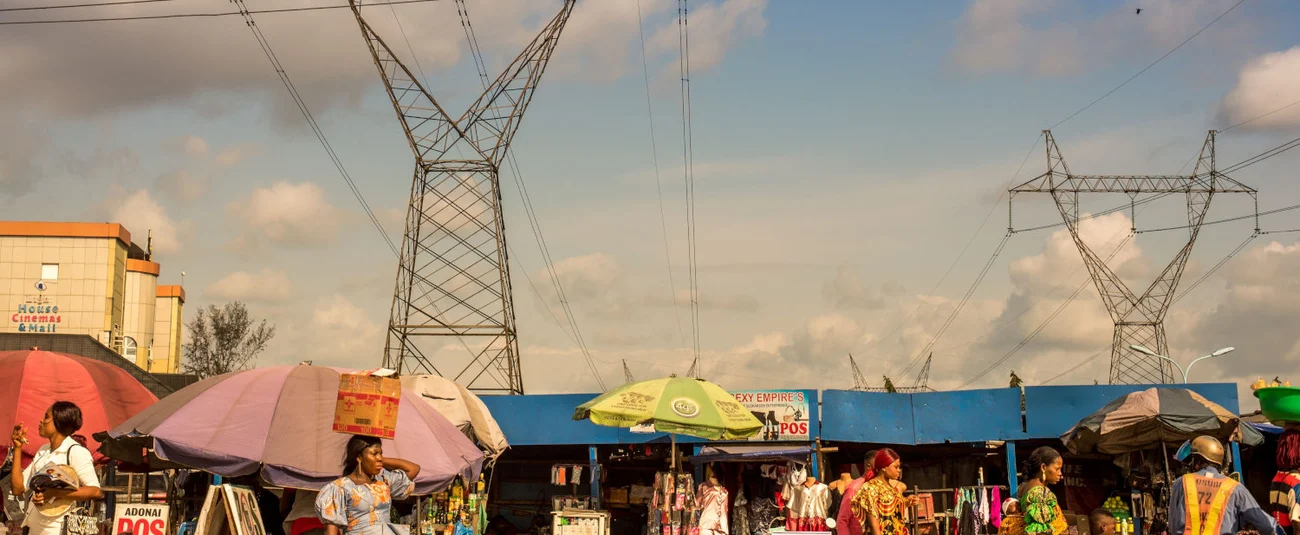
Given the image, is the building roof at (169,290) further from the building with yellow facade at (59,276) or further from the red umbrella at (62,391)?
the red umbrella at (62,391)

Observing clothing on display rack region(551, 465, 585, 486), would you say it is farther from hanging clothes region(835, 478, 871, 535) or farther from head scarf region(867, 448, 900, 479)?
head scarf region(867, 448, 900, 479)

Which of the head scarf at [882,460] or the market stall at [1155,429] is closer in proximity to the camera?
the head scarf at [882,460]

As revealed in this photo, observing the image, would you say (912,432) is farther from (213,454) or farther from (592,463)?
(213,454)

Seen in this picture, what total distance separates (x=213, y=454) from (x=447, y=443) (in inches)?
106

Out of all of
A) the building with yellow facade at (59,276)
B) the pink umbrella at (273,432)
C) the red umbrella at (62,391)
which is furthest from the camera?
the building with yellow facade at (59,276)

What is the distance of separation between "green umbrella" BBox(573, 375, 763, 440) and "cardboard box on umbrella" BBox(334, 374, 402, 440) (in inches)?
222

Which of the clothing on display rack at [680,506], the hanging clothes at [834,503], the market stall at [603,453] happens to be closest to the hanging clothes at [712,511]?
the clothing on display rack at [680,506]

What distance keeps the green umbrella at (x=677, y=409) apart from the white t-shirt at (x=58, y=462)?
848 cm

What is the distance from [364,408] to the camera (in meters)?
11.0

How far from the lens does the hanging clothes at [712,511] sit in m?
19.8

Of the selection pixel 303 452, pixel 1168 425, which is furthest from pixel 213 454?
pixel 1168 425

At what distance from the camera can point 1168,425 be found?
1675 cm

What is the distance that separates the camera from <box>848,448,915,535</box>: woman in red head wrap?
31.5 ft

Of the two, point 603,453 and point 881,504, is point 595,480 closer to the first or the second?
point 603,453
